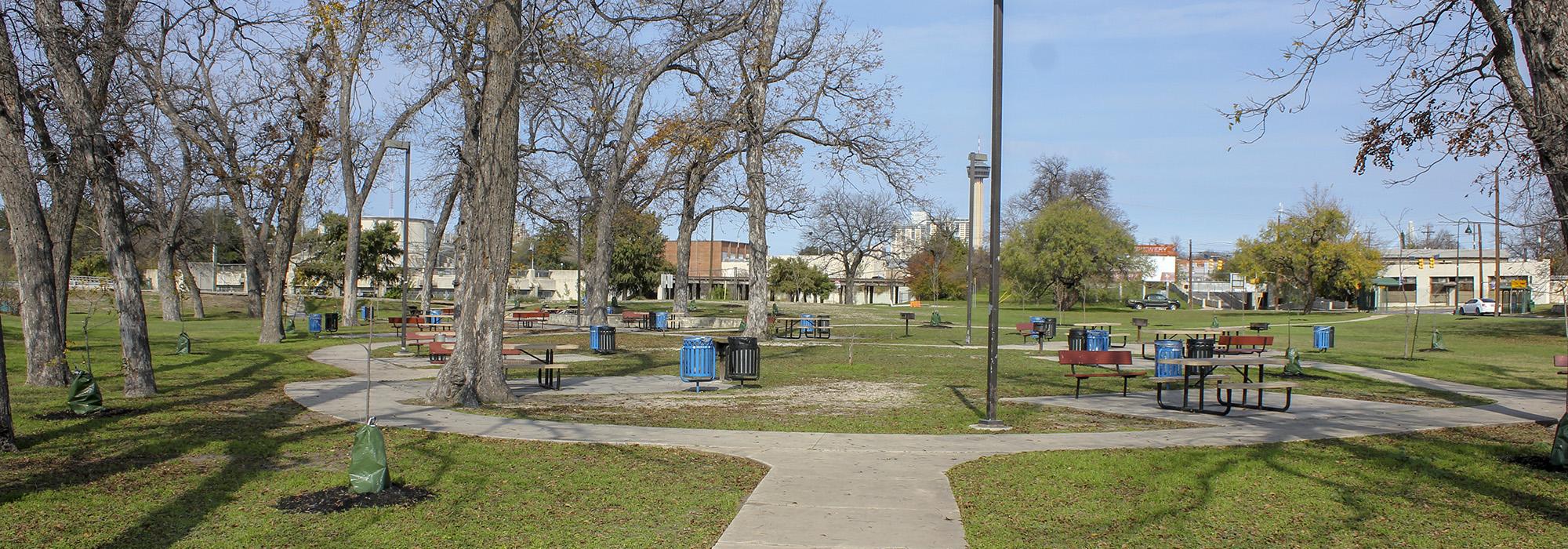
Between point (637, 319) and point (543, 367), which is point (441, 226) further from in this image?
point (543, 367)

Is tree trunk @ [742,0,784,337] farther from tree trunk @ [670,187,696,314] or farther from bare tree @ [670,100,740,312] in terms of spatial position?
tree trunk @ [670,187,696,314]

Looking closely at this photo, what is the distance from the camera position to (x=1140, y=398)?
50.3 feet

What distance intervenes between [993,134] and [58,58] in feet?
36.1

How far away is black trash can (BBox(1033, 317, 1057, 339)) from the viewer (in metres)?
28.2

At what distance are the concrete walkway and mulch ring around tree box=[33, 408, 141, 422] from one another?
2066mm

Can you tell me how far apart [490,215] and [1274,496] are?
33.0 feet

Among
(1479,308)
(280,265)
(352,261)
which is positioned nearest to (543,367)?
(280,265)

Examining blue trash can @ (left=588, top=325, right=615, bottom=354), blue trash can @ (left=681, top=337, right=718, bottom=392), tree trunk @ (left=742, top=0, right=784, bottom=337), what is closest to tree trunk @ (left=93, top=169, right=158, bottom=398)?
blue trash can @ (left=681, top=337, right=718, bottom=392)

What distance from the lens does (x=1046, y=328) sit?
101 feet

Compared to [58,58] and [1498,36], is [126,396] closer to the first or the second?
[58,58]

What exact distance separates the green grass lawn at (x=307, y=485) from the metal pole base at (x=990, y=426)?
361 centimetres

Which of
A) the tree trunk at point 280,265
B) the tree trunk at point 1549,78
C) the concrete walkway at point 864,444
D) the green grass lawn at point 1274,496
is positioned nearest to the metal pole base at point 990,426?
the concrete walkway at point 864,444

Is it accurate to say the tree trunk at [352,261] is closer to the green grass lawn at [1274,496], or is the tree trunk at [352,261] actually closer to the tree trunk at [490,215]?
the tree trunk at [490,215]

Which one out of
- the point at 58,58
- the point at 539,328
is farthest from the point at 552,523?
the point at 539,328
